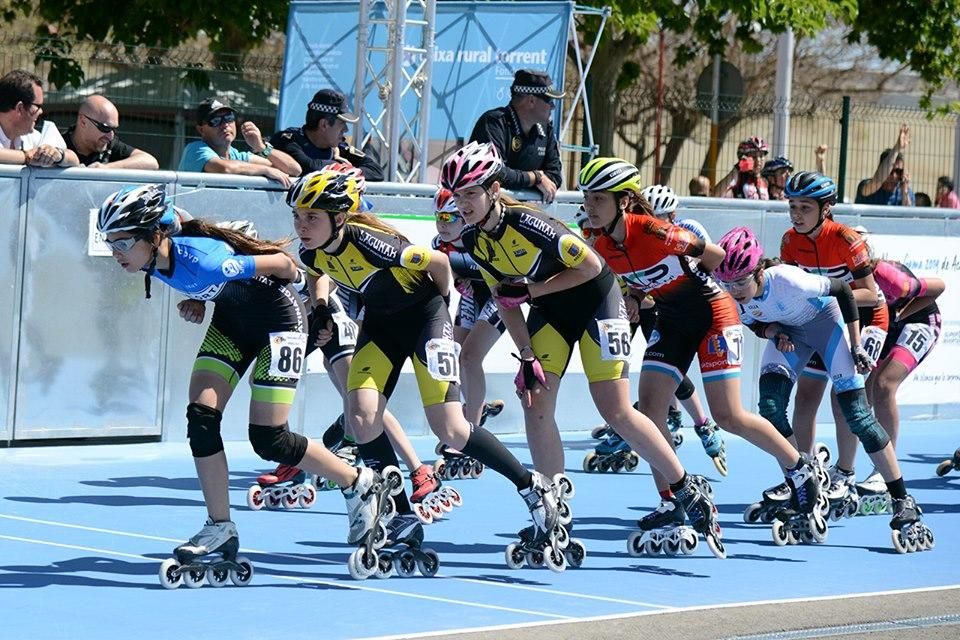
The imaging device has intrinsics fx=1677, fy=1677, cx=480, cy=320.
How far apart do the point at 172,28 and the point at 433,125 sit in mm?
8194

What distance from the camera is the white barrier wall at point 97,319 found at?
11953mm

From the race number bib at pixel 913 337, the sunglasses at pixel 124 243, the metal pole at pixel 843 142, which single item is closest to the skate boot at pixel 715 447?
the race number bib at pixel 913 337

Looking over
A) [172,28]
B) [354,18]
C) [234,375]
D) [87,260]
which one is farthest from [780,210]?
[172,28]

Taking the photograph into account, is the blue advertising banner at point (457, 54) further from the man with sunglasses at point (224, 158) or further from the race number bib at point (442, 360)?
the race number bib at point (442, 360)

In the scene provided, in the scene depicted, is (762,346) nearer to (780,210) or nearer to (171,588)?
(780,210)

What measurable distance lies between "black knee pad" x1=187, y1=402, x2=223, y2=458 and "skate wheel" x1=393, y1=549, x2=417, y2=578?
Answer: 3.76 feet

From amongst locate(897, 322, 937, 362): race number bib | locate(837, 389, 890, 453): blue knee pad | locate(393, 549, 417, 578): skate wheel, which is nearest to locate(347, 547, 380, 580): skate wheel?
locate(393, 549, 417, 578): skate wheel

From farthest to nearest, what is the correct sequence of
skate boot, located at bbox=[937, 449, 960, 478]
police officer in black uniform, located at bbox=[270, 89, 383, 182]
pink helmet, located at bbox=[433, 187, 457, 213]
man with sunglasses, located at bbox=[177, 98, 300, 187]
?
1. skate boot, located at bbox=[937, 449, 960, 478]
2. man with sunglasses, located at bbox=[177, 98, 300, 187]
3. police officer in black uniform, located at bbox=[270, 89, 383, 182]
4. pink helmet, located at bbox=[433, 187, 457, 213]

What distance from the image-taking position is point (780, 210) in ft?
51.6

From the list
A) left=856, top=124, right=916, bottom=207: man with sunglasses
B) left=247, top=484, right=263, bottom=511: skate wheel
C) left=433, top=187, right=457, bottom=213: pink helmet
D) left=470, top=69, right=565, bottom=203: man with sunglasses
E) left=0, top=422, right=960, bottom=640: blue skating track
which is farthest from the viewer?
left=856, top=124, right=916, bottom=207: man with sunglasses

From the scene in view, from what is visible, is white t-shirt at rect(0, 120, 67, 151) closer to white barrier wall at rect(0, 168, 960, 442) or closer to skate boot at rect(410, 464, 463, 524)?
white barrier wall at rect(0, 168, 960, 442)

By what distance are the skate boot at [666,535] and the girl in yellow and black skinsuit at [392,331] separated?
76 cm

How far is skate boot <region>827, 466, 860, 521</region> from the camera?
1092cm

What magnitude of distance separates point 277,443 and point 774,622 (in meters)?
2.54
